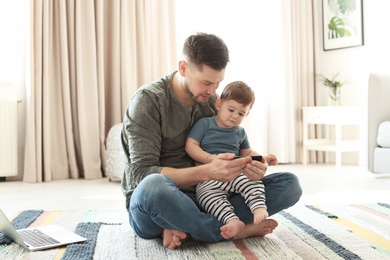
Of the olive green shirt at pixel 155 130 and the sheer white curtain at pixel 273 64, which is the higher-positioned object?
the sheer white curtain at pixel 273 64

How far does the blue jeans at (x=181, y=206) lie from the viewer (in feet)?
5.74

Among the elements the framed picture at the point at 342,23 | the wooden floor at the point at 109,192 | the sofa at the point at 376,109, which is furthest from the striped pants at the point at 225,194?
the framed picture at the point at 342,23

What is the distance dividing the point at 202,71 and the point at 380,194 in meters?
1.81

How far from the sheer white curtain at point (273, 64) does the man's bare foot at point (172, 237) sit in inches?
136

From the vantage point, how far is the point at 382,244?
1.93 m

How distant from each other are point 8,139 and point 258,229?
2697 millimetres

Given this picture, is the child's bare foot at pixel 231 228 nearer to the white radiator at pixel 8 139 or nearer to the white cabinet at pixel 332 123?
the white radiator at pixel 8 139

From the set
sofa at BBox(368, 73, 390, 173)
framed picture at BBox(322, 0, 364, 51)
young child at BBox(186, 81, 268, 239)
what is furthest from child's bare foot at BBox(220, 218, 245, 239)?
framed picture at BBox(322, 0, 364, 51)

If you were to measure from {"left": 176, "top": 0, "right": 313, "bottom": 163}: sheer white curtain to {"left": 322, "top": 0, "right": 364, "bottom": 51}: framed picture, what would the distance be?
0.18 m

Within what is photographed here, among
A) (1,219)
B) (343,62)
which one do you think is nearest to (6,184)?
(1,219)

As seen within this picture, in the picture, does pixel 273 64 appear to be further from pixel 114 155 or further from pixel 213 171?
pixel 213 171

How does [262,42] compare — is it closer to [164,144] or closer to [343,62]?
[343,62]

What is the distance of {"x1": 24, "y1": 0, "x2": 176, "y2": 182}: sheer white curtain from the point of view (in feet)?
13.6

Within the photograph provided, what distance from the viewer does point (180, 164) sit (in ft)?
6.64
